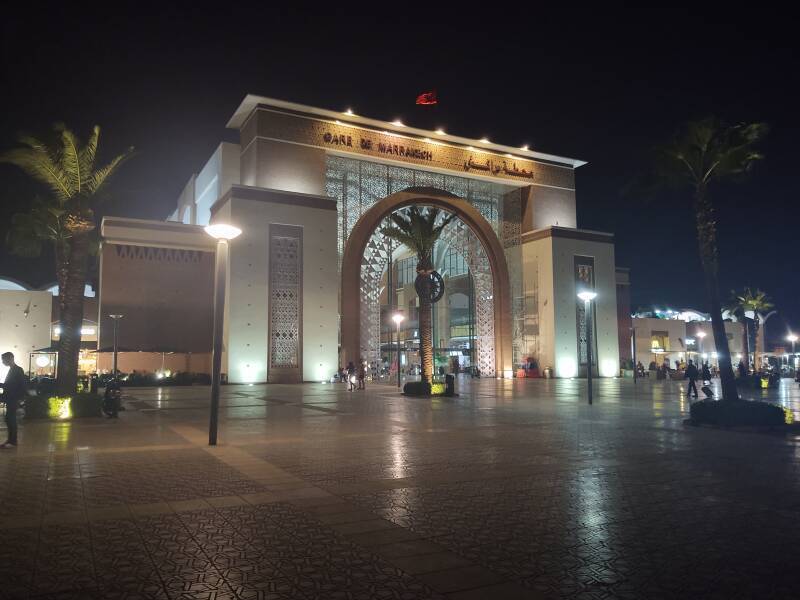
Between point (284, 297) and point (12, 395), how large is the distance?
26882 millimetres

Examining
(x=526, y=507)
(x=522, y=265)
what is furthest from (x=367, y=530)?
(x=522, y=265)

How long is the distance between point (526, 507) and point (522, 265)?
43.9 m

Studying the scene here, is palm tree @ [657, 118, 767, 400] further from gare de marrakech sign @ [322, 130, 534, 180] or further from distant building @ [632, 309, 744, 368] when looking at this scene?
distant building @ [632, 309, 744, 368]

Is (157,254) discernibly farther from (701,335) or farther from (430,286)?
(701,335)

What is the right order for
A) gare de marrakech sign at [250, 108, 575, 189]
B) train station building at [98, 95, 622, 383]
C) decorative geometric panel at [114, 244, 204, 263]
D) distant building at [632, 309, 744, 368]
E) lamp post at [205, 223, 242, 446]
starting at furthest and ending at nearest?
distant building at [632, 309, 744, 368], gare de marrakech sign at [250, 108, 575, 189], decorative geometric panel at [114, 244, 204, 263], train station building at [98, 95, 622, 383], lamp post at [205, 223, 242, 446]

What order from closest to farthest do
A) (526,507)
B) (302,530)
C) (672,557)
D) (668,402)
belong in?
(672,557)
(302,530)
(526,507)
(668,402)

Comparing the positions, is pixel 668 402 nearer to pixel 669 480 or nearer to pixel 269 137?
pixel 669 480

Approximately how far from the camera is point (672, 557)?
469cm

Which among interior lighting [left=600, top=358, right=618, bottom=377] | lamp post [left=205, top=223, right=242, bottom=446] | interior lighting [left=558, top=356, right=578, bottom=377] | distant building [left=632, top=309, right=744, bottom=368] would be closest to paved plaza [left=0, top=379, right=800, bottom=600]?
lamp post [left=205, top=223, right=242, bottom=446]

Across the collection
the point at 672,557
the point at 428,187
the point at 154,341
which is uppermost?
the point at 428,187

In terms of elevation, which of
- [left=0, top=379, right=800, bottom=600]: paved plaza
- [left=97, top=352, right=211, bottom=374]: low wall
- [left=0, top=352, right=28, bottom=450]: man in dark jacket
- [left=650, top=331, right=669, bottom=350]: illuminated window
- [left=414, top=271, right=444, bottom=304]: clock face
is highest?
[left=414, top=271, right=444, bottom=304]: clock face

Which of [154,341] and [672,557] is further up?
[154,341]

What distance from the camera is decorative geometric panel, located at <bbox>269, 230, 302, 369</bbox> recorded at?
37281mm

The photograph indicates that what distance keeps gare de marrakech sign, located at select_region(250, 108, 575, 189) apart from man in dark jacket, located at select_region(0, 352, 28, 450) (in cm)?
2903
